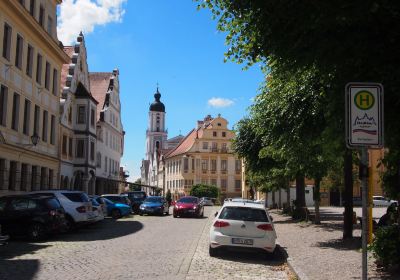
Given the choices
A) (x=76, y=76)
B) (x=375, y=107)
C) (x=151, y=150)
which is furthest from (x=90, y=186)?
(x=151, y=150)

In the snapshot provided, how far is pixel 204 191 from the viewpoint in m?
96.1

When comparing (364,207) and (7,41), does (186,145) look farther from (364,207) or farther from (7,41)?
(364,207)

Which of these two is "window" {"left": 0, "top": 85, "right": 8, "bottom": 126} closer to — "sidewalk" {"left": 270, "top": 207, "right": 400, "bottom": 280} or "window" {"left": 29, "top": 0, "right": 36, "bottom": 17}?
"window" {"left": 29, "top": 0, "right": 36, "bottom": 17}

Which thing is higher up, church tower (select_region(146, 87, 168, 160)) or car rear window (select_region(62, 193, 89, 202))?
church tower (select_region(146, 87, 168, 160))

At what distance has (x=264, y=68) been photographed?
13391mm

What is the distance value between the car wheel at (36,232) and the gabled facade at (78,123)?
2924 cm

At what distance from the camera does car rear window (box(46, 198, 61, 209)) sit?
18.8 meters

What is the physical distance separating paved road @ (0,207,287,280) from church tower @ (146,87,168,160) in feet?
384

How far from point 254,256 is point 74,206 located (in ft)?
29.6

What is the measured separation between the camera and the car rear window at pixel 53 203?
1880cm

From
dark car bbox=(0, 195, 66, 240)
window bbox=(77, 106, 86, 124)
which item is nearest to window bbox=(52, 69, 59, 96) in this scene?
window bbox=(77, 106, 86, 124)

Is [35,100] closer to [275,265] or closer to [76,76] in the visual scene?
[76,76]

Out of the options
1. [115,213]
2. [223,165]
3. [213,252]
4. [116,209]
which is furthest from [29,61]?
[223,165]

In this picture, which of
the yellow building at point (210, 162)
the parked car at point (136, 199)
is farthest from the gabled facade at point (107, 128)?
the yellow building at point (210, 162)
